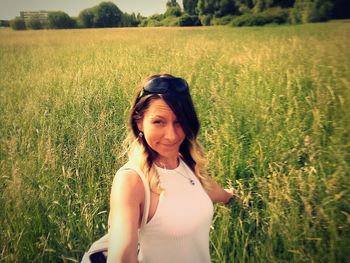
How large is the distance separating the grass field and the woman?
0.51 meters

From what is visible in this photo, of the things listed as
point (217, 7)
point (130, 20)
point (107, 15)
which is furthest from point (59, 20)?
point (217, 7)

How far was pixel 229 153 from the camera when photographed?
7.85 ft

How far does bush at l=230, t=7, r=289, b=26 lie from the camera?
145 inches

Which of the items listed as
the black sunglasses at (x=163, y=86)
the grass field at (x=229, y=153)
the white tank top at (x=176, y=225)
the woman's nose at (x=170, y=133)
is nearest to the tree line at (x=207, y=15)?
the grass field at (x=229, y=153)

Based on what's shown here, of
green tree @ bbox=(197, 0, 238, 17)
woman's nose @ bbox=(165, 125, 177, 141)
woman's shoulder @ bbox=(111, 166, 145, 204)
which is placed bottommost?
woman's shoulder @ bbox=(111, 166, 145, 204)

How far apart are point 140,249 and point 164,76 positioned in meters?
0.61

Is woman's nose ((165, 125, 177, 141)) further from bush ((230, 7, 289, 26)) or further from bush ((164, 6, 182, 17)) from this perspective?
bush ((230, 7, 289, 26))

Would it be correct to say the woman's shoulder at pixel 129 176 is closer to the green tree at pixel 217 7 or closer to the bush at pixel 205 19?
the green tree at pixel 217 7

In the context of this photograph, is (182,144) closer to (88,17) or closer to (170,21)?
(170,21)

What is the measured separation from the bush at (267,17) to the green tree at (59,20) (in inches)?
72.5

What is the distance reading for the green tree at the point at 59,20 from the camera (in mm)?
3377

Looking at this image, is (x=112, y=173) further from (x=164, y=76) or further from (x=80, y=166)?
(x=164, y=76)

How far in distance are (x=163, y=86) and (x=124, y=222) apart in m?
0.49

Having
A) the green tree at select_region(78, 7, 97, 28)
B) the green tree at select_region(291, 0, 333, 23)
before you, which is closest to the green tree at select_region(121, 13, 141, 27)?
the green tree at select_region(78, 7, 97, 28)
